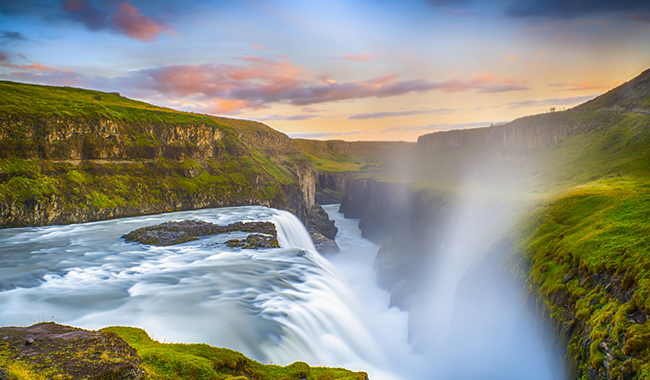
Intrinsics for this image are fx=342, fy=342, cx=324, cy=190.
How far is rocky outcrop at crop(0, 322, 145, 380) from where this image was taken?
8.24 meters

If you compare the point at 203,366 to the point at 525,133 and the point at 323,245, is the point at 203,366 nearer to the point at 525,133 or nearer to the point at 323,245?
the point at 323,245

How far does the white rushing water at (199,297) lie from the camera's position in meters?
17.8

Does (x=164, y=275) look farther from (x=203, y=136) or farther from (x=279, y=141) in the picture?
(x=279, y=141)

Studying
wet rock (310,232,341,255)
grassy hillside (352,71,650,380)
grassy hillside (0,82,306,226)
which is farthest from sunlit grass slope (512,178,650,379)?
grassy hillside (0,82,306,226)

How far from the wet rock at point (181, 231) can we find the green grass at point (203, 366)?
2606 cm

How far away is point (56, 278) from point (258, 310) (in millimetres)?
16878

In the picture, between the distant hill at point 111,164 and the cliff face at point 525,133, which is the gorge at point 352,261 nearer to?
the distant hill at point 111,164

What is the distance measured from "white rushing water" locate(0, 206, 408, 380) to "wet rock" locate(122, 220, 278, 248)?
2010mm

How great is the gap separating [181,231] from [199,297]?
21.7 m

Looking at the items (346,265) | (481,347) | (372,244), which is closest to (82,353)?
(481,347)

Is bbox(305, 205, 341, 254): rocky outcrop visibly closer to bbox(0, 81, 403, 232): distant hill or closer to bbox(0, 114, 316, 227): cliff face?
bbox(0, 81, 403, 232): distant hill

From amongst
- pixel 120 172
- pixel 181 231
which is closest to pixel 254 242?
pixel 181 231

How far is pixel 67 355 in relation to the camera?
897cm

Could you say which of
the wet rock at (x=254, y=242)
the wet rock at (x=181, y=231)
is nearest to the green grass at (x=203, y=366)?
the wet rock at (x=254, y=242)
